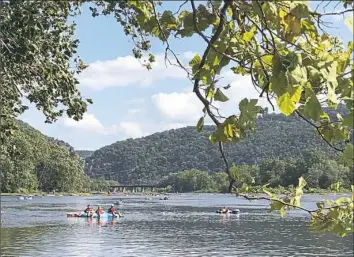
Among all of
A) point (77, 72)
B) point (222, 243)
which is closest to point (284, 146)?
point (222, 243)

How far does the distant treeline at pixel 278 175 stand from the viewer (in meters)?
3.08

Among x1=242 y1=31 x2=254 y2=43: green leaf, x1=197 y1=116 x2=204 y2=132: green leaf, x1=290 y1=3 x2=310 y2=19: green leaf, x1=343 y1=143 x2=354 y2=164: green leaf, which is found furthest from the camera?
x1=197 y1=116 x2=204 y2=132: green leaf

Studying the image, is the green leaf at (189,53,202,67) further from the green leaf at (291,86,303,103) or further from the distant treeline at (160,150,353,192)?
the green leaf at (291,86,303,103)

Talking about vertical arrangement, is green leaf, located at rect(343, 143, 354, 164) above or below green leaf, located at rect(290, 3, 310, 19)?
below

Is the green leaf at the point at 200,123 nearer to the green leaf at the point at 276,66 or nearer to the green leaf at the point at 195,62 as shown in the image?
the green leaf at the point at 195,62

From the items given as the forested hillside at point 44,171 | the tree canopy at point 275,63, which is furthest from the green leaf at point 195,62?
the forested hillside at point 44,171

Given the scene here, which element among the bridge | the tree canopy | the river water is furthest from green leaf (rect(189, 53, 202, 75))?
the bridge

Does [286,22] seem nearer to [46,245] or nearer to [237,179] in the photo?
[237,179]

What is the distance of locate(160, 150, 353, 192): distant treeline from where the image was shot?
3080mm

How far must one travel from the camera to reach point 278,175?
93.4 m

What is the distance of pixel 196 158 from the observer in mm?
191250

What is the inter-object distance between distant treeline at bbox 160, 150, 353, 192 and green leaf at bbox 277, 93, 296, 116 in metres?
0.54

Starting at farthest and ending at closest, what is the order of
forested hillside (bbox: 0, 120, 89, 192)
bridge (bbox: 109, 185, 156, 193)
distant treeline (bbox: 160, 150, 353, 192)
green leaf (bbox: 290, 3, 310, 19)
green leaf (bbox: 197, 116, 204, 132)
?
bridge (bbox: 109, 185, 156, 193) < forested hillside (bbox: 0, 120, 89, 192) < distant treeline (bbox: 160, 150, 353, 192) < green leaf (bbox: 197, 116, 204, 132) < green leaf (bbox: 290, 3, 310, 19)

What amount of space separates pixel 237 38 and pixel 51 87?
894cm
